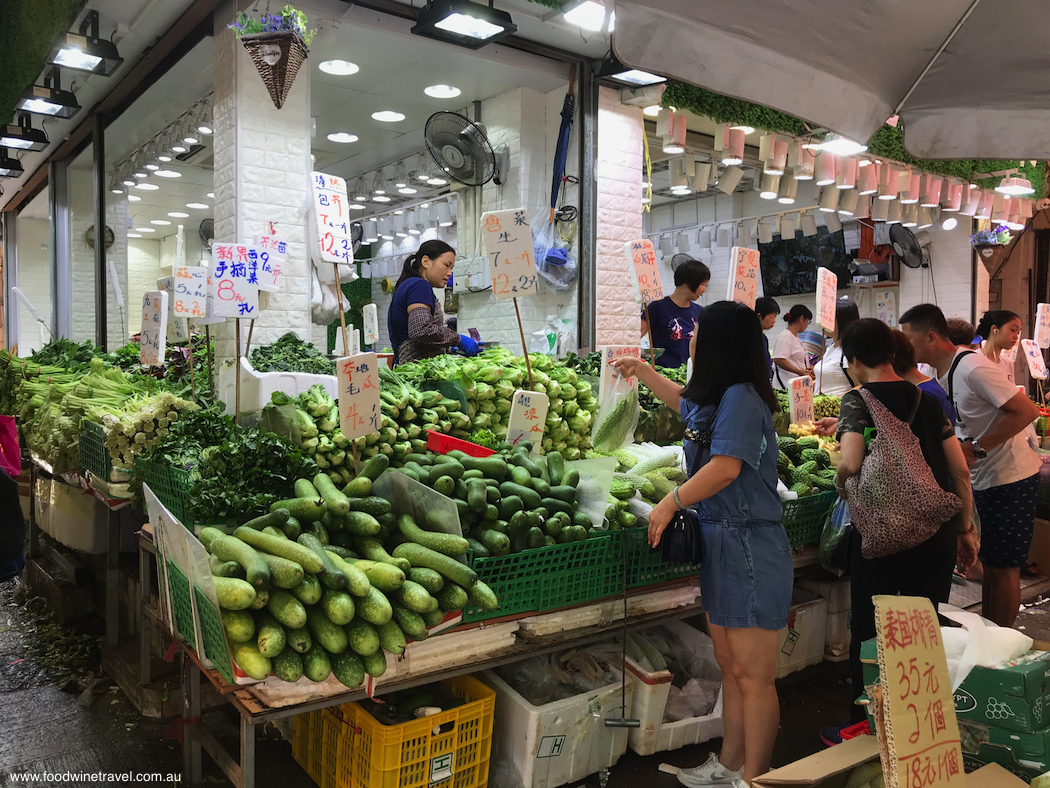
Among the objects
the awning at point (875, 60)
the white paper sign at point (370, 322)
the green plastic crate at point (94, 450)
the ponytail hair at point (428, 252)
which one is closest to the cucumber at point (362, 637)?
the awning at point (875, 60)

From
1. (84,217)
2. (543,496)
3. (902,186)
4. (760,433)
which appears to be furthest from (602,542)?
(84,217)

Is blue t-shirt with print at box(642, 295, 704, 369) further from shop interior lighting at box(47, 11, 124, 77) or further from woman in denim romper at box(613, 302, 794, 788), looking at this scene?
shop interior lighting at box(47, 11, 124, 77)

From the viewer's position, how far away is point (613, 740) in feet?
9.86

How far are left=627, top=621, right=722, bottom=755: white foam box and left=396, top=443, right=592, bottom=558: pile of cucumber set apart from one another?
2.25ft

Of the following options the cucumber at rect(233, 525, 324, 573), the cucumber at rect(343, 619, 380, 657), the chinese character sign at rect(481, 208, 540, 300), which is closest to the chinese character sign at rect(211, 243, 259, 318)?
the chinese character sign at rect(481, 208, 540, 300)

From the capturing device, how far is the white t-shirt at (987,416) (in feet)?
13.8

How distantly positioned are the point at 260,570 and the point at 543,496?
1.17m

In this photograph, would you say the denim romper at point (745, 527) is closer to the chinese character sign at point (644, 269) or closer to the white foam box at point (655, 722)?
the white foam box at point (655, 722)

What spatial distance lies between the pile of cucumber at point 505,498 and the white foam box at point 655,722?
2.25 feet

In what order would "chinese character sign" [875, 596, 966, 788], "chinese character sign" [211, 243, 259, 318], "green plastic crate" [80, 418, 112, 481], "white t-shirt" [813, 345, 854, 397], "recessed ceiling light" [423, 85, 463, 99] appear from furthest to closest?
"recessed ceiling light" [423, 85, 463, 99] < "white t-shirt" [813, 345, 854, 397] < "green plastic crate" [80, 418, 112, 481] < "chinese character sign" [211, 243, 259, 318] < "chinese character sign" [875, 596, 966, 788]

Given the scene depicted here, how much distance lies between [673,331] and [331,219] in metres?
2.89

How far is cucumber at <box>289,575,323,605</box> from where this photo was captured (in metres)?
2.14

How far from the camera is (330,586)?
218cm

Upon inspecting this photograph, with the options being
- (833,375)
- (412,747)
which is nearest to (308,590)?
(412,747)
